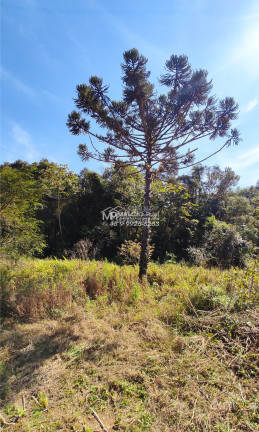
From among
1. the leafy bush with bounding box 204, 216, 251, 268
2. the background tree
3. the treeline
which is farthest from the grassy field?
the leafy bush with bounding box 204, 216, 251, 268

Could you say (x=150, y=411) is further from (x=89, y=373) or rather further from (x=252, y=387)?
(x=252, y=387)

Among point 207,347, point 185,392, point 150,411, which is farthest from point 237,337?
point 150,411

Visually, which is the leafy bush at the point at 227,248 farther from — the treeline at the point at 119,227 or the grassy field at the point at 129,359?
the grassy field at the point at 129,359

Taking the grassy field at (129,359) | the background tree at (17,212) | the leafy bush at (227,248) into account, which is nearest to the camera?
the grassy field at (129,359)

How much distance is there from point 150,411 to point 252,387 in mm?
1100

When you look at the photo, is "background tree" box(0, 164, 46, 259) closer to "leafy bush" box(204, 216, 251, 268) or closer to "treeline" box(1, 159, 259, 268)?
"treeline" box(1, 159, 259, 268)

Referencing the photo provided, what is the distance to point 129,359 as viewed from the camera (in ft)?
7.21

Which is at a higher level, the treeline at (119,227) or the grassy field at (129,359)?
the treeline at (119,227)

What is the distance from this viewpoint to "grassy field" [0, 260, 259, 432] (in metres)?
1.57

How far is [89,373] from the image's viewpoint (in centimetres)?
204

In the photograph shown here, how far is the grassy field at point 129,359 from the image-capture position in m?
1.57

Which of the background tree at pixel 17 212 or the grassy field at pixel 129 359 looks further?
the background tree at pixel 17 212

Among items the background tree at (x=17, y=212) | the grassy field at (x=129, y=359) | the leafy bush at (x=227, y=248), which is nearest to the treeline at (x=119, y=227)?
the leafy bush at (x=227, y=248)

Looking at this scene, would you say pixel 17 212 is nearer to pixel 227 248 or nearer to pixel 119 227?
pixel 119 227
